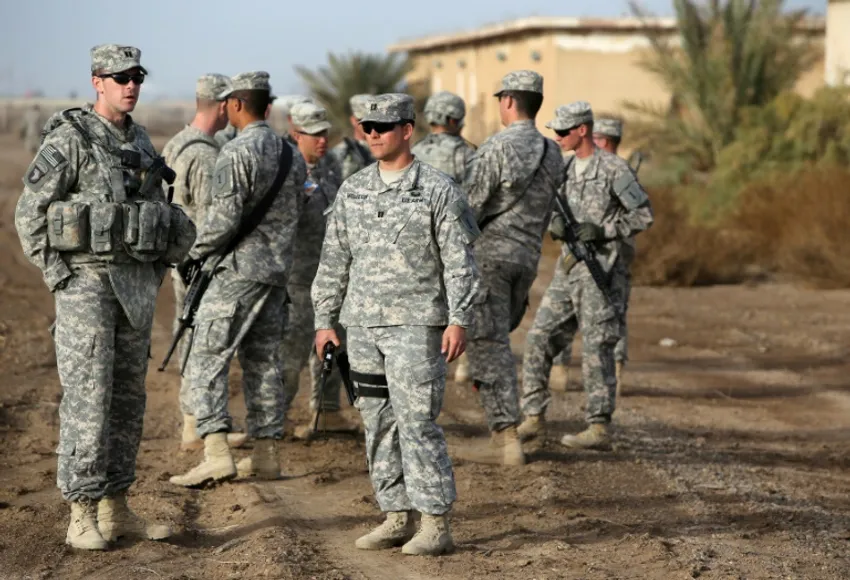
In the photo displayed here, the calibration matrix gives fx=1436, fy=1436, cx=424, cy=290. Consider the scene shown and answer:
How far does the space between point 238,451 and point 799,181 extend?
44.4 feet

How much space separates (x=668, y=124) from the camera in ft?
85.6

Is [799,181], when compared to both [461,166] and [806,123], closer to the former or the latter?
[806,123]

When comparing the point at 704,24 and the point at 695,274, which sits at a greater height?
the point at 704,24

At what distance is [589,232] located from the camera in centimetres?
970

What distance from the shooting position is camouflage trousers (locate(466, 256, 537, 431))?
28.8ft

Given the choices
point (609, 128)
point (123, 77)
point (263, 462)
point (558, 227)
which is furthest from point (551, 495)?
point (609, 128)

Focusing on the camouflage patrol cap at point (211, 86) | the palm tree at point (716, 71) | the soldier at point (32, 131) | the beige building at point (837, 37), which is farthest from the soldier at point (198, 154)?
the soldier at point (32, 131)

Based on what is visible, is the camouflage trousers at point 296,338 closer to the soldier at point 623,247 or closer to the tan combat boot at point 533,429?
the tan combat boot at point 533,429

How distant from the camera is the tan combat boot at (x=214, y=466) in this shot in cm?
809

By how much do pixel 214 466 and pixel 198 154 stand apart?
6.60 feet

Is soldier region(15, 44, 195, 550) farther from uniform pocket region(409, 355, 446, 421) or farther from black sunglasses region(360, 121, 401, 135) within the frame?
uniform pocket region(409, 355, 446, 421)

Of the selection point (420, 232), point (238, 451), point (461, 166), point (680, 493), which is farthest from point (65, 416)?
point (461, 166)

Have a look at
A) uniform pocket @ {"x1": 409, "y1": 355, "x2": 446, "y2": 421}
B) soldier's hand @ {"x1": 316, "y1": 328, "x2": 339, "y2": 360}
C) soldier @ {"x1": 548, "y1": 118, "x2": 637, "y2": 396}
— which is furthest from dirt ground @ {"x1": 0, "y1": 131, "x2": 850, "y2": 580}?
soldier's hand @ {"x1": 316, "y1": 328, "x2": 339, "y2": 360}

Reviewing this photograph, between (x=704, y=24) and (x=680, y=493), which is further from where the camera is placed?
(x=704, y=24)
